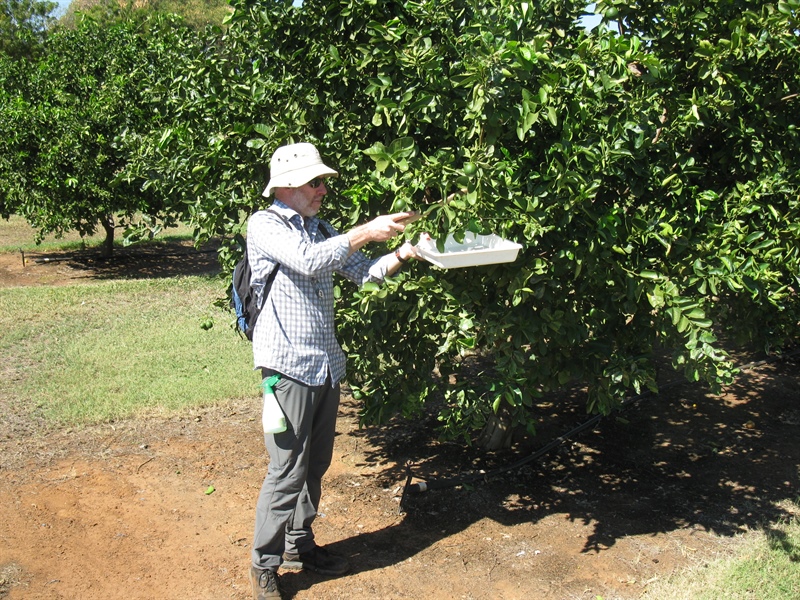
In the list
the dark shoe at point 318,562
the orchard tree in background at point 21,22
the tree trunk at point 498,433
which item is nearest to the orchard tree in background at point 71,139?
the tree trunk at point 498,433

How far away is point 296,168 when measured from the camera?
3.66 metres

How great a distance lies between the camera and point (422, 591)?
12.8 feet

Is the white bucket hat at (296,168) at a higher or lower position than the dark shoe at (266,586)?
higher

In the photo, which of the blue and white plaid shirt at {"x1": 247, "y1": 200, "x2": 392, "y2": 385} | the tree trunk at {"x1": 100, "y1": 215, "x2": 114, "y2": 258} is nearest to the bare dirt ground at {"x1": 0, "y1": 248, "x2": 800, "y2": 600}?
the blue and white plaid shirt at {"x1": 247, "y1": 200, "x2": 392, "y2": 385}

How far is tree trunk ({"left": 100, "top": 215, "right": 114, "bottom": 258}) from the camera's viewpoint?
11648 millimetres

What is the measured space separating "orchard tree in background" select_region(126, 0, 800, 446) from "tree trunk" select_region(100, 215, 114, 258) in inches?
296

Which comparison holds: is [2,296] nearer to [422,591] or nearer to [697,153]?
[422,591]

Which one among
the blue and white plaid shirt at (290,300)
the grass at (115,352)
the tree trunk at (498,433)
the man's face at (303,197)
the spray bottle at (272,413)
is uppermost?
the man's face at (303,197)

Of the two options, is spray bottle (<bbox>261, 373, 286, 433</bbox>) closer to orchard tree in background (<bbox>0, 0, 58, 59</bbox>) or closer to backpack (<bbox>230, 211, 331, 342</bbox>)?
backpack (<bbox>230, 211, 331, 342</bbox>)

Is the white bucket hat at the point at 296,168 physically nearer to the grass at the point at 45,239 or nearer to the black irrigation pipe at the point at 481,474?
the black irrigation pipe at the point at 481,474

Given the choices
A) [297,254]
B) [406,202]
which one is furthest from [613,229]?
[297,254]

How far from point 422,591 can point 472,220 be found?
6.02 feet

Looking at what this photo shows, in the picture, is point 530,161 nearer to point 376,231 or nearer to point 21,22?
point 376,231

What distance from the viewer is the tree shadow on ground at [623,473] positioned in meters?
4.56
